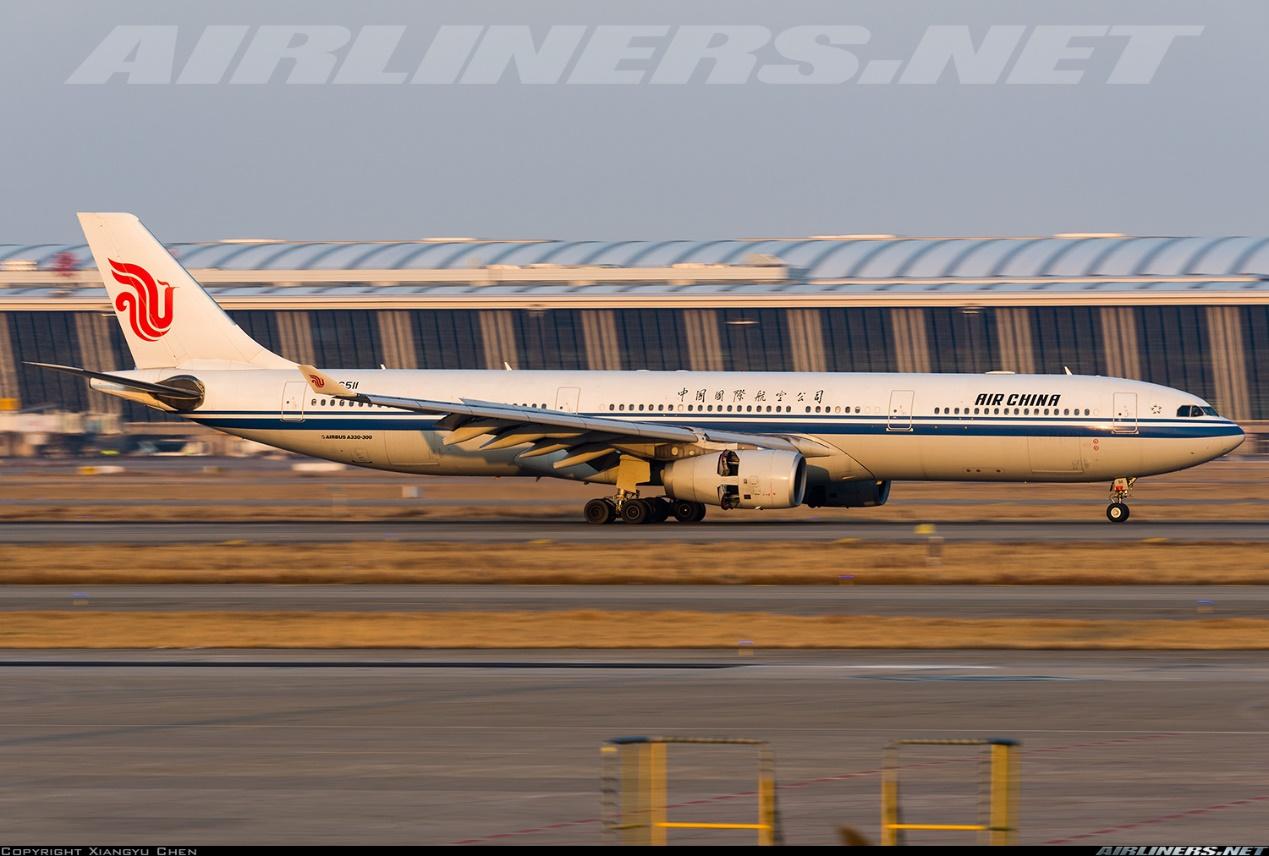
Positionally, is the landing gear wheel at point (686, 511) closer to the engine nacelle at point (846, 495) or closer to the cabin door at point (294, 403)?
the engine nacelle at point (846, 495)

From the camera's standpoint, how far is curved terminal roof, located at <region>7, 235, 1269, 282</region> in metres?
110

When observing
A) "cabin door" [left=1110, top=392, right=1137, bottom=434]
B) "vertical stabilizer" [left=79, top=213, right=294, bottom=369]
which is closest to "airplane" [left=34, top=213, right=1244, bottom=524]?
"cabin door" [left=1110, top=392, right=1137, bottom=434]

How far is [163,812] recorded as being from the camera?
12711 millimetres

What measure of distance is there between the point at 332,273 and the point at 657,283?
73.3ft

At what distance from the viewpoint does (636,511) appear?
43.8m

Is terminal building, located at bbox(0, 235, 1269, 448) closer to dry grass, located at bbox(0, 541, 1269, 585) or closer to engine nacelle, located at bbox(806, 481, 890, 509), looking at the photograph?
engine nacelle, located at bbox(806, 481, 890, 509)

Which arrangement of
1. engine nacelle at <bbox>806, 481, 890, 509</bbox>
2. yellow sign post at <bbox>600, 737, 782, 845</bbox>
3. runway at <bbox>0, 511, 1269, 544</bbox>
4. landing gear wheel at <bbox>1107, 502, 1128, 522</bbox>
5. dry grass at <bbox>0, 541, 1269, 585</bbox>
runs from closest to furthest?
1. yellow sign post at <bbox>600, 737, 782, 845</bbox>
2. dry grass at <bbox>0, 541, 1269, 585</bbox>
3. runway at <bbox>0, 511, 1269, 544</bbox>
4. landing gear wheel at <bbox>1107, 502, 1128, 522</bbox>
5. engine nacelle at <bbox>806, 481, 890, 509</bbox>

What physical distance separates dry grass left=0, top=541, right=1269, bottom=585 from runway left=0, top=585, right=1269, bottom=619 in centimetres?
106

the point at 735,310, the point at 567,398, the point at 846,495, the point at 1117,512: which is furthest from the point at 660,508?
the point at 735,310

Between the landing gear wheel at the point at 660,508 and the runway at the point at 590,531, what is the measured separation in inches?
13.6

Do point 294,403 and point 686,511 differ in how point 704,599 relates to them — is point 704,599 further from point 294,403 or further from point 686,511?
point 294,403

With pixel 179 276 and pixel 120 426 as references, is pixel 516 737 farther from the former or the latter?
pixel 120 426

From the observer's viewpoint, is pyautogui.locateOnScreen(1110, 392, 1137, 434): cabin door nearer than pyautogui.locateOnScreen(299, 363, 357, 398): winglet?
No

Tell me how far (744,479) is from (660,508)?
Result: 3.74m
